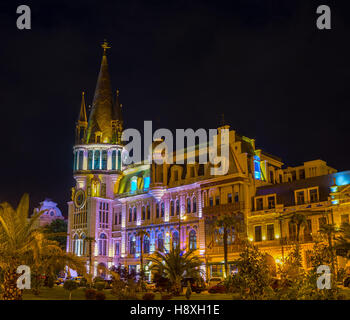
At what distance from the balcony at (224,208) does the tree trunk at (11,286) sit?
1491 inches

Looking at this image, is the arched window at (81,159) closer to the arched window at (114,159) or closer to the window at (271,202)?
the arched window at (114,159)

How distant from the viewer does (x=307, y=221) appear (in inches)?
2063

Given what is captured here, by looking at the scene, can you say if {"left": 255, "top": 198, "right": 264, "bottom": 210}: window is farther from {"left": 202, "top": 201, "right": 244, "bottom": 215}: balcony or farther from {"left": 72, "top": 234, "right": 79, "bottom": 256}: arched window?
{"left": 72, "top": 234, "right": 79, "bottom": 256}: arched window

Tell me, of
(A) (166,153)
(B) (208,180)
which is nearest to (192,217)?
(B) (208,180)

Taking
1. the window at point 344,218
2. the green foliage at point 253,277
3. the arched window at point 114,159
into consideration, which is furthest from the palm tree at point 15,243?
the arched window at point 114,159

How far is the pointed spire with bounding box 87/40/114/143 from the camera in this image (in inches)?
3261

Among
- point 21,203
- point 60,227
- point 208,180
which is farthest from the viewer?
point 60,227

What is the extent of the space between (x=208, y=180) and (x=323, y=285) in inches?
1652

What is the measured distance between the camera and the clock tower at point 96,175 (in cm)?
7688

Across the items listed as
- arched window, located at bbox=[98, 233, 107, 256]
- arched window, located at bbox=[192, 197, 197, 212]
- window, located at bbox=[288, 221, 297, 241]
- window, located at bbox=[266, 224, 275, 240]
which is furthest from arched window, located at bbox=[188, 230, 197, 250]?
arched window, located at bbox=[98, 233, 107, 256]

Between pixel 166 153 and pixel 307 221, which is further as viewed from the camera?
pixel 166 153

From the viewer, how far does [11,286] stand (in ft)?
77.3

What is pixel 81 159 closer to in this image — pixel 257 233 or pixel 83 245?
pixel 83 245

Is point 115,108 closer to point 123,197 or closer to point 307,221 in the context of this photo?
point 123,197
